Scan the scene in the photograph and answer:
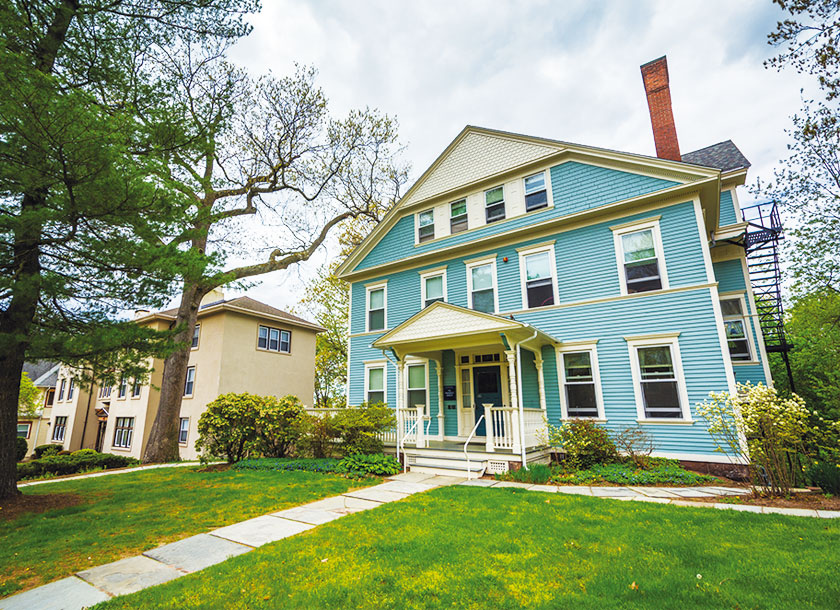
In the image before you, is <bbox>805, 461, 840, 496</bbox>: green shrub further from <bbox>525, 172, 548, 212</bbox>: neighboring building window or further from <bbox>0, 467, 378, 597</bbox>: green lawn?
→ <bbox>525, 172, 548, 212</bbox>: neighboring building window

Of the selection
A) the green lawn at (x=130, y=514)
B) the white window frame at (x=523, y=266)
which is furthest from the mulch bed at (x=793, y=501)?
the green lawn at (x=130, y=514)

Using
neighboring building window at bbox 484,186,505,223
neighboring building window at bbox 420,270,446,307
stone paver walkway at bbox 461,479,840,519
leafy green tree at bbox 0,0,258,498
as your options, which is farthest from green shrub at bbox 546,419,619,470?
leafy green tree at bbox 0,0,258,498

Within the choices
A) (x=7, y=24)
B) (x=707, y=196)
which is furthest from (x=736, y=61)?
(x=7, y=24)

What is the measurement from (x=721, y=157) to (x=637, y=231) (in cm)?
590

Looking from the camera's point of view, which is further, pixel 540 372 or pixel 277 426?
pixel 277 426

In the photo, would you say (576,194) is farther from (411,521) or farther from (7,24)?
(7,24)

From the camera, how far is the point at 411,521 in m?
5.11

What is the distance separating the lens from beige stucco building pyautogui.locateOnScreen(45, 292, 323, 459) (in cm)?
1909

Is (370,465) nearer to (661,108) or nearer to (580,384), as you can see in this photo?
(580,384)

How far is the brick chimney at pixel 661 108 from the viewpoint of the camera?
38.8 feet

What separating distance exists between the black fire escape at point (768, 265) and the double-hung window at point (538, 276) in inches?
219

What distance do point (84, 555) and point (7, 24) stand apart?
7878 mm

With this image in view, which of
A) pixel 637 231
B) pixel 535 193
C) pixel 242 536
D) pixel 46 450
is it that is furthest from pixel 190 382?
pixel 637 231

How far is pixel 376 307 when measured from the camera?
14.3 meters
